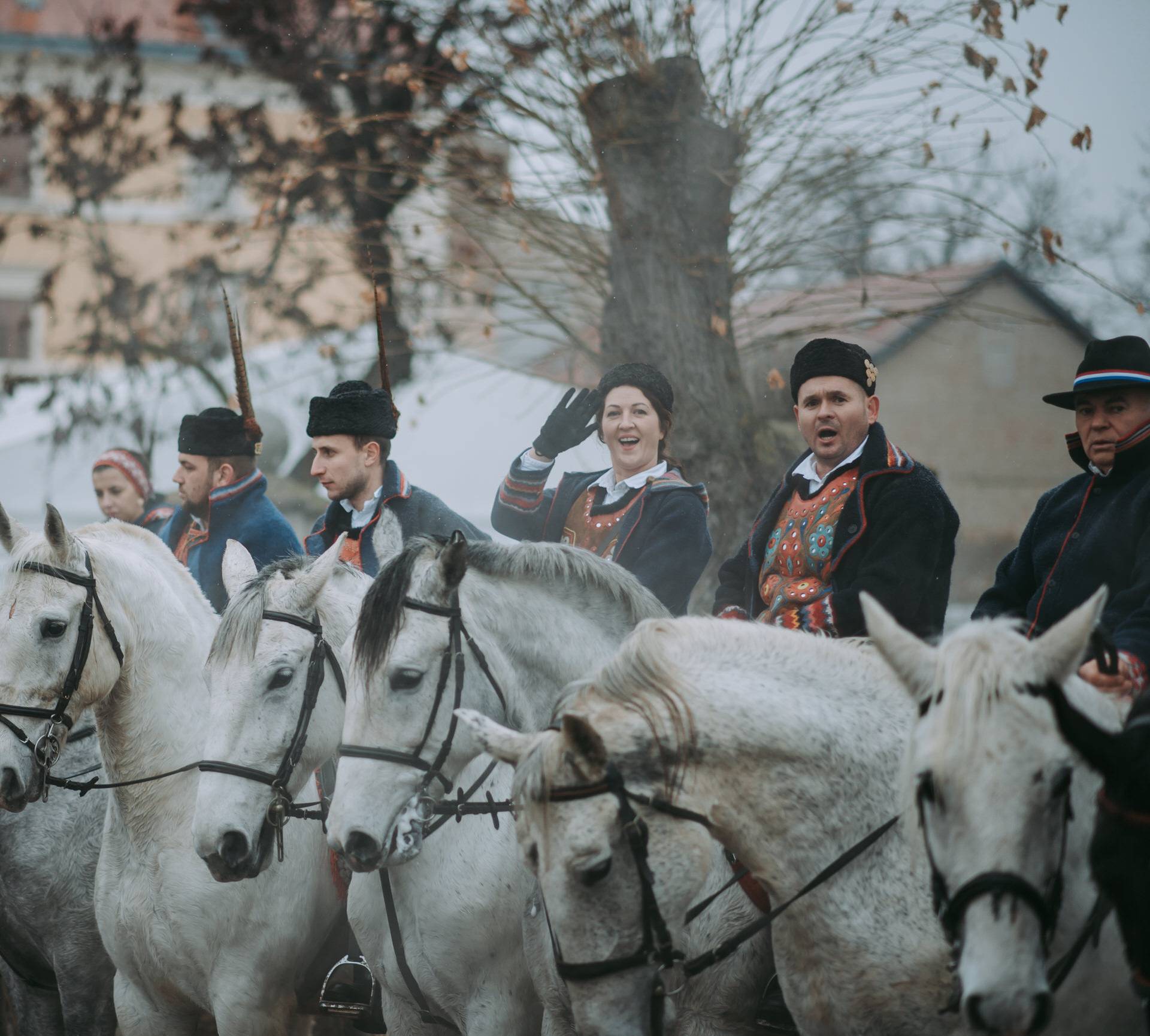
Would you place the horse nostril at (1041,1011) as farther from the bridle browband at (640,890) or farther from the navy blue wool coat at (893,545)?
the navy blue wool coat at (893,545)

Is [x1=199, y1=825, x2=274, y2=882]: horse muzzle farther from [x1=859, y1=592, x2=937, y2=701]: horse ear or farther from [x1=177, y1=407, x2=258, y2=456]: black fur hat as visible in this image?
[x1=177, y1=407, x2=258, y2=456]: black fur hat

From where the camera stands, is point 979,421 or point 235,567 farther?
point 979,421

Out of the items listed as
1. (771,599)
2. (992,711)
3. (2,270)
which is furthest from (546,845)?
(2,270)

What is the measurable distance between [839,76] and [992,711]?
5228 millimetres

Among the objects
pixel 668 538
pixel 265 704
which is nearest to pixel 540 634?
pixel 668 538

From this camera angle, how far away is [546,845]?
8.76 ft

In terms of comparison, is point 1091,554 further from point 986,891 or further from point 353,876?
point 353,876

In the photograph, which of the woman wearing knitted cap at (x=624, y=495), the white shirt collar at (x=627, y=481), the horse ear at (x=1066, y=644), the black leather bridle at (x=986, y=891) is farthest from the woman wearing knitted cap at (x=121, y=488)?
the horse ear at (x=1066, y=644)

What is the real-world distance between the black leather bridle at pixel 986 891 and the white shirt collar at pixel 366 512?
2.74m

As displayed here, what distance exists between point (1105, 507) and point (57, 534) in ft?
11.4

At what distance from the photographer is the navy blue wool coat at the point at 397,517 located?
4.60m

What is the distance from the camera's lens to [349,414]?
454 centimetres

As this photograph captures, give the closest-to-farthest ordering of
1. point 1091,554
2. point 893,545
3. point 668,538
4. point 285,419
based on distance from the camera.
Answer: point 1091,554 → point 893,545 → point 668,538 → point 285,419

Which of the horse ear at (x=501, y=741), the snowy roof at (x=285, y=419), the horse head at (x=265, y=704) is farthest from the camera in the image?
the snowy roof at (x=285, y=419)
